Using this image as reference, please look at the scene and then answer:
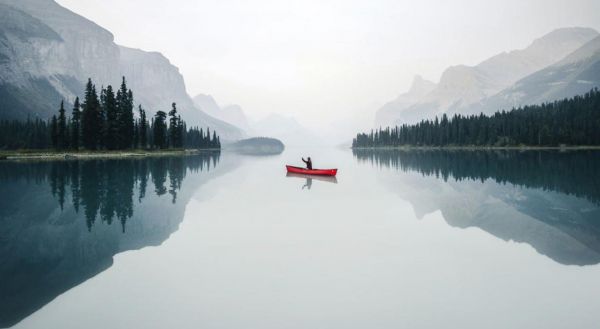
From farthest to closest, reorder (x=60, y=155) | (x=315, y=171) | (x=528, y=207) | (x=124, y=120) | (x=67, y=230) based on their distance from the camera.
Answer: (x=124, y=120) → (x=60, y=155) → (x=315, y=171) → (x=528, y=207) → (x=67, y=230)

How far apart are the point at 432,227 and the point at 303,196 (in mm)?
17185

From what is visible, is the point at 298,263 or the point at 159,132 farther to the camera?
the point at 159,132

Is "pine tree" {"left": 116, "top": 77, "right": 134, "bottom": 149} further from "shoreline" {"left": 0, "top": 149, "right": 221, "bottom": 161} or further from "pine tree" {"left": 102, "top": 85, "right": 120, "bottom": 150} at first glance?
"shoreline" {"left": 0, "top": 149, "right": 221, "bottom": 161}

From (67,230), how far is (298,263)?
15656mm

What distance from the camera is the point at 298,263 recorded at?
17.5 metres

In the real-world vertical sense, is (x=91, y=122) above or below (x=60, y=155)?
above

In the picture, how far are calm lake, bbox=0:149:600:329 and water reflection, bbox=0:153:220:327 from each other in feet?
0.35

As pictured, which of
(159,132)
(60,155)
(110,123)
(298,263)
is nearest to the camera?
(298,263)

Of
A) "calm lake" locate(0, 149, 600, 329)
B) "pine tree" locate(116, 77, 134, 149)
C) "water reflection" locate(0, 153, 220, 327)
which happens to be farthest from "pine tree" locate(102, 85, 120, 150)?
"calm lake" locate(0, 149, 600, 329)

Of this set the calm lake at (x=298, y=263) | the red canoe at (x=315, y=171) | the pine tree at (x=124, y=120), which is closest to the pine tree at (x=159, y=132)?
the pine tree at (x=124, y=120)

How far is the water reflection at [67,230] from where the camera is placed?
48.3 feet

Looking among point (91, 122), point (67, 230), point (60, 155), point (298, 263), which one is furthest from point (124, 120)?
point (298, 263)

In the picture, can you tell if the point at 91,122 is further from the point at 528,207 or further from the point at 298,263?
the point at 298,263

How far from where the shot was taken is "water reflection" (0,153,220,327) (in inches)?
580
